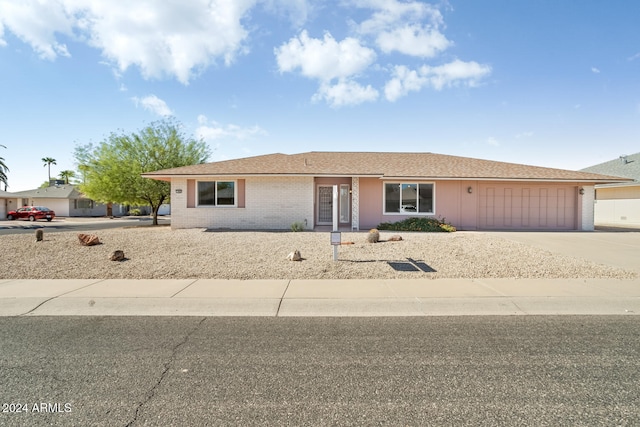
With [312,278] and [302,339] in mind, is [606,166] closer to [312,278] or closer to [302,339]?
[312,278]

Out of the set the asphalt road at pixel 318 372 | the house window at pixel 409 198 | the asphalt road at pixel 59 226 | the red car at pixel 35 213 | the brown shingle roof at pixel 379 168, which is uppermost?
the brown shingle roof at pixel 379 168

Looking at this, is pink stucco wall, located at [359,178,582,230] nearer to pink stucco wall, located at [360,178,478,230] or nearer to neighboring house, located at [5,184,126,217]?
pink stucco wall, located at [360,178,478,230]

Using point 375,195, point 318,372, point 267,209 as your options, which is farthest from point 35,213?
point 318,372

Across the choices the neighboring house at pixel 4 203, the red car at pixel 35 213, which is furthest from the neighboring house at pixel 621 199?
the neighboring house at pixel 4 203

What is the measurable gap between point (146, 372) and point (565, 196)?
22.1m

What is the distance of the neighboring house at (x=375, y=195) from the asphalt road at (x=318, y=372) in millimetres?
12004

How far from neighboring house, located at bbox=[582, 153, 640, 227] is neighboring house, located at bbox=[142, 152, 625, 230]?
8.83 meters

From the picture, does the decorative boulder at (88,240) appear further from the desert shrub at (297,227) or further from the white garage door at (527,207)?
the white garage door at (527,207)

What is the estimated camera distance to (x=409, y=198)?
1788cm

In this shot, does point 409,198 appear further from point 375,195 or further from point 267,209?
point 267,209

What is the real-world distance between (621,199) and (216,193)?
2990 cm

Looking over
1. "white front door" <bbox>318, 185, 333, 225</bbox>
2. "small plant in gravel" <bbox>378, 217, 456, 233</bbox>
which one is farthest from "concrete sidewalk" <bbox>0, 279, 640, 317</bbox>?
"white front door" <bbox>318, 185, 333, 225</bbox>

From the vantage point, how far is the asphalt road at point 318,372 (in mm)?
2828

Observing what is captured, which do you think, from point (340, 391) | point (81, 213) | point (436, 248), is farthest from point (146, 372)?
point (81, 213)
